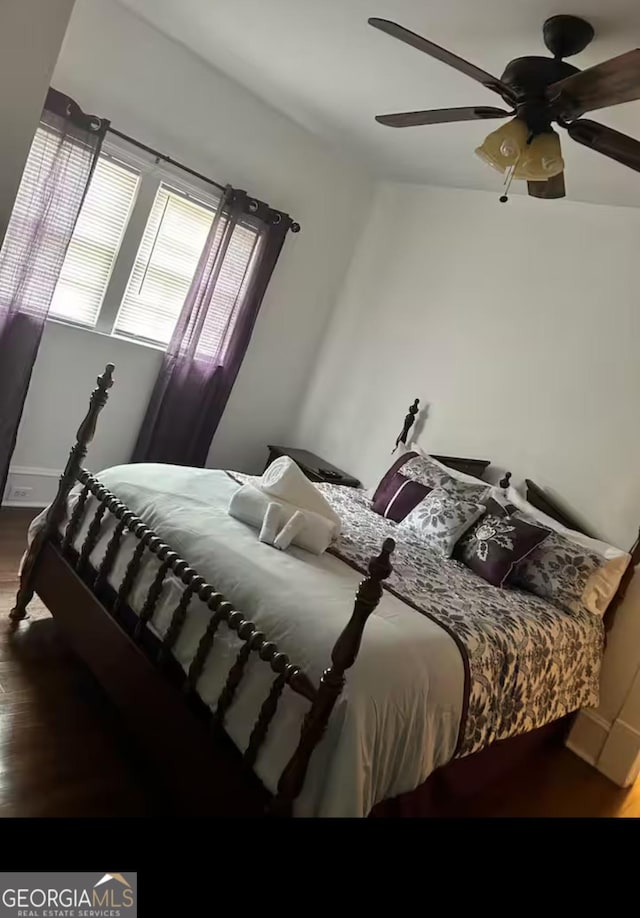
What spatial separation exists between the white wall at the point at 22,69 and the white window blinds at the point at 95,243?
1217mm

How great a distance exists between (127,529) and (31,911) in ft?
4.75

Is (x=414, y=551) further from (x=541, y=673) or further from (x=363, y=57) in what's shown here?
(x=363, y=57)

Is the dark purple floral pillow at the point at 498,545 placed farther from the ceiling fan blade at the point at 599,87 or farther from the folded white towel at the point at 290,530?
the ceiling fan blade at the point at 599,87

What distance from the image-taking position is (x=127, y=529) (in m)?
2.19

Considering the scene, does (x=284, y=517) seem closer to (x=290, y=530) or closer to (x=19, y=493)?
(x=290, y=530)

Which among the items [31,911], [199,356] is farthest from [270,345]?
[31,911]

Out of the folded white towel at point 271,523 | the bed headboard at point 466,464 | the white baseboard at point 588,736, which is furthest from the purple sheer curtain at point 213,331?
the white baseboard at point 588,736

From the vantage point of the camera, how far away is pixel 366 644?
178 cm

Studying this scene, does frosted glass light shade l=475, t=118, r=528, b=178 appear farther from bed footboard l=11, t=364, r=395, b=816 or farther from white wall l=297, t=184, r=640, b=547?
white wall l=297, t=184, r=640, b=547

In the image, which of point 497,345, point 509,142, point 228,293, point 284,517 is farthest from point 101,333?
point 509,142

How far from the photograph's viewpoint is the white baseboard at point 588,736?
295 centimetres

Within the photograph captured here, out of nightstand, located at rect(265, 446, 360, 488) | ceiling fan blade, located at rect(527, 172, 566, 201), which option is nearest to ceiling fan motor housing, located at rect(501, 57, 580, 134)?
ceiling fan blade, located at rect(527, 172, 566, 201)

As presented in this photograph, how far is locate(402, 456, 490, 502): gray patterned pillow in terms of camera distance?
315cm

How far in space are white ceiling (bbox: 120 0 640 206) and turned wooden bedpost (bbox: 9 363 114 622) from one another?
1.50 metres
